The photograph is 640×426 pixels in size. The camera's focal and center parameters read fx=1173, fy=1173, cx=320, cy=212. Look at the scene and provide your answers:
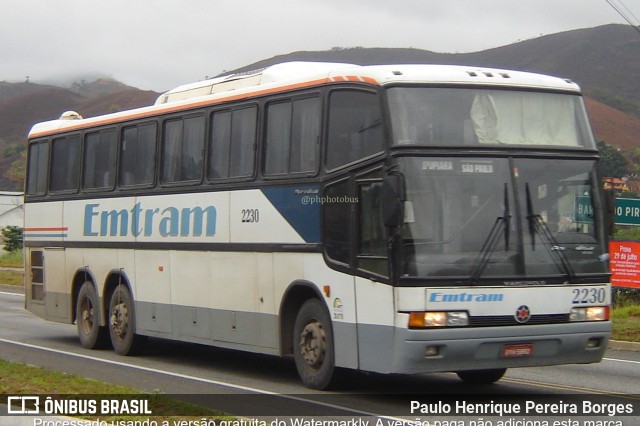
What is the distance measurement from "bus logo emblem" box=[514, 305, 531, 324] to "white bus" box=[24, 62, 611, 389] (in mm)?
23

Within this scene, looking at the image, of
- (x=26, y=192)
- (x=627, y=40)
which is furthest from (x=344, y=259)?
(x=627, y=40)

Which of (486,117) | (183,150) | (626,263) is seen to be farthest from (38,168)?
(626,263)

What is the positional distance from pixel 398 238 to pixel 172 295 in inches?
230

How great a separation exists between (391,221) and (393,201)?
20 cm

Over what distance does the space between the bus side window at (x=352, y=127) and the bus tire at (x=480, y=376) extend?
3.12 m

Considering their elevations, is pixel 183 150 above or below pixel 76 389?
above

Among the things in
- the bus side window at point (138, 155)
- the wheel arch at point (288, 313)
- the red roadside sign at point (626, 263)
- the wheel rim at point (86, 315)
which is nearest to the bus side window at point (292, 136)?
the wheel arch at point (288, 313)

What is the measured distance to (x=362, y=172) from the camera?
41.7ft

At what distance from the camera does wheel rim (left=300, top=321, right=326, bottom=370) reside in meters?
13.4

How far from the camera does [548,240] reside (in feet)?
40.4

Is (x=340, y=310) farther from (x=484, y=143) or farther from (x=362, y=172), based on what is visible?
(x=484, y=143)
